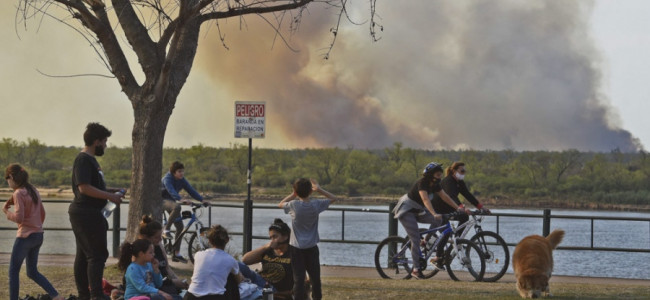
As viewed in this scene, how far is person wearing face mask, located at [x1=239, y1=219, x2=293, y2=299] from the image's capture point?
34.3ft

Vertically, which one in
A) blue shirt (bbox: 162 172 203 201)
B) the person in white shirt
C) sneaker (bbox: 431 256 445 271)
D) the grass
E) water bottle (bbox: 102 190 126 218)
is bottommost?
the grass

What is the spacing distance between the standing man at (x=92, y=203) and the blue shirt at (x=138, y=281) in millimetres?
1004

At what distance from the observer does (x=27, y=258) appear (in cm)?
1130

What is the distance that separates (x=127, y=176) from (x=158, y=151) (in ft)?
218

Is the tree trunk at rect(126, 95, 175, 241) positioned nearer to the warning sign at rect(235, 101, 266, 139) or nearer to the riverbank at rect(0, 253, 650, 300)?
the riverbank at rect(0, 253, 650, 300)

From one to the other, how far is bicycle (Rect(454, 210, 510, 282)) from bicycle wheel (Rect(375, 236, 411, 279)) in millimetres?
867

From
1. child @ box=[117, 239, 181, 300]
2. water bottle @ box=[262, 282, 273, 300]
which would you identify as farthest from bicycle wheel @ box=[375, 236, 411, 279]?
child @ box=[117, 239, 181, 300]

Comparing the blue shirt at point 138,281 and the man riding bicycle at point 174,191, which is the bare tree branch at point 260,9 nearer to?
the man riding bicycle at point 174,191

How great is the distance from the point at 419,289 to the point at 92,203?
4.87 m

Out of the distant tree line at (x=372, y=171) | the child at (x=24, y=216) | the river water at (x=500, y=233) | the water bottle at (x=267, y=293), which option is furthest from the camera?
the distant tree line at (x=372, y=171)

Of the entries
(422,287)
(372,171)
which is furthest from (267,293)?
(372,171)

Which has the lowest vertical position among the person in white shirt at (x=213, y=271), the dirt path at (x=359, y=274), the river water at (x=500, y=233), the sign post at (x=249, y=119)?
the river water at (x=500, y=233)

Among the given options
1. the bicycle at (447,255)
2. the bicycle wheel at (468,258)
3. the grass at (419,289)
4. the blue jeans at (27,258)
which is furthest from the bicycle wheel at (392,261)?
the blue jeans at (27,258)

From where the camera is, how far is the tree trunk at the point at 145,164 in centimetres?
1530
